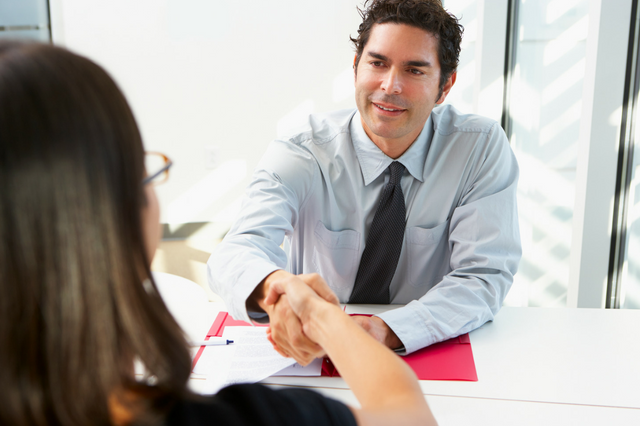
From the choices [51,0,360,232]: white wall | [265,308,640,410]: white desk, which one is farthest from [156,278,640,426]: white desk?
[51,0,360,232]: white wall

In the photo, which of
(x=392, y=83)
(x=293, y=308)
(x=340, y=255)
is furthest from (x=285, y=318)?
(x=392, y=83)

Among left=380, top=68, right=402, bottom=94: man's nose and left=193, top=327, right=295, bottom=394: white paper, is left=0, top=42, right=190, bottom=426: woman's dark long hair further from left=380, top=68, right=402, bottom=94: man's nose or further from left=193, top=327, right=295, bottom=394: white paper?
left=380, top=68, right=402, bottom=94: man's nose

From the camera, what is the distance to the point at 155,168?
0.58 m

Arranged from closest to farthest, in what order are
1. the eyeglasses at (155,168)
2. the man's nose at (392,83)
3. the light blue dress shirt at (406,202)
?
the eyeglasses at (155,168) < the light blue dress shirt at (406,202) < the man's nose at (392,83)

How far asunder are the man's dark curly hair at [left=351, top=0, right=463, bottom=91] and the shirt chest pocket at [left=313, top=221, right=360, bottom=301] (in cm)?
57

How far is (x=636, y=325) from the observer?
1.23 meters

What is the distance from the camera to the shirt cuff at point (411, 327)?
1104 mm

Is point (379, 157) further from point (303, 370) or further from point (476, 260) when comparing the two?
point (303, 370)

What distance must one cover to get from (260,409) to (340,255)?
1.03 m

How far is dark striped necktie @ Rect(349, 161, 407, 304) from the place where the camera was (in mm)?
1441

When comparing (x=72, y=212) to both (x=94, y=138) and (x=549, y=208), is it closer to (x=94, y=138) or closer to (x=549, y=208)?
(x=94, y=138)

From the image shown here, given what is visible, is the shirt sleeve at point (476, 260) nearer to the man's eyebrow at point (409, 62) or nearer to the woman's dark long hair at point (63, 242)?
the man's eyebrow at point (409, 62)

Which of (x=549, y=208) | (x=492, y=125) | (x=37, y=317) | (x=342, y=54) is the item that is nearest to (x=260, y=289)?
(x=37, y=317)

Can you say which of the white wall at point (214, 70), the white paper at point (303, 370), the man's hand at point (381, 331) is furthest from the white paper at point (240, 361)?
the white wall at point (214, 70)
